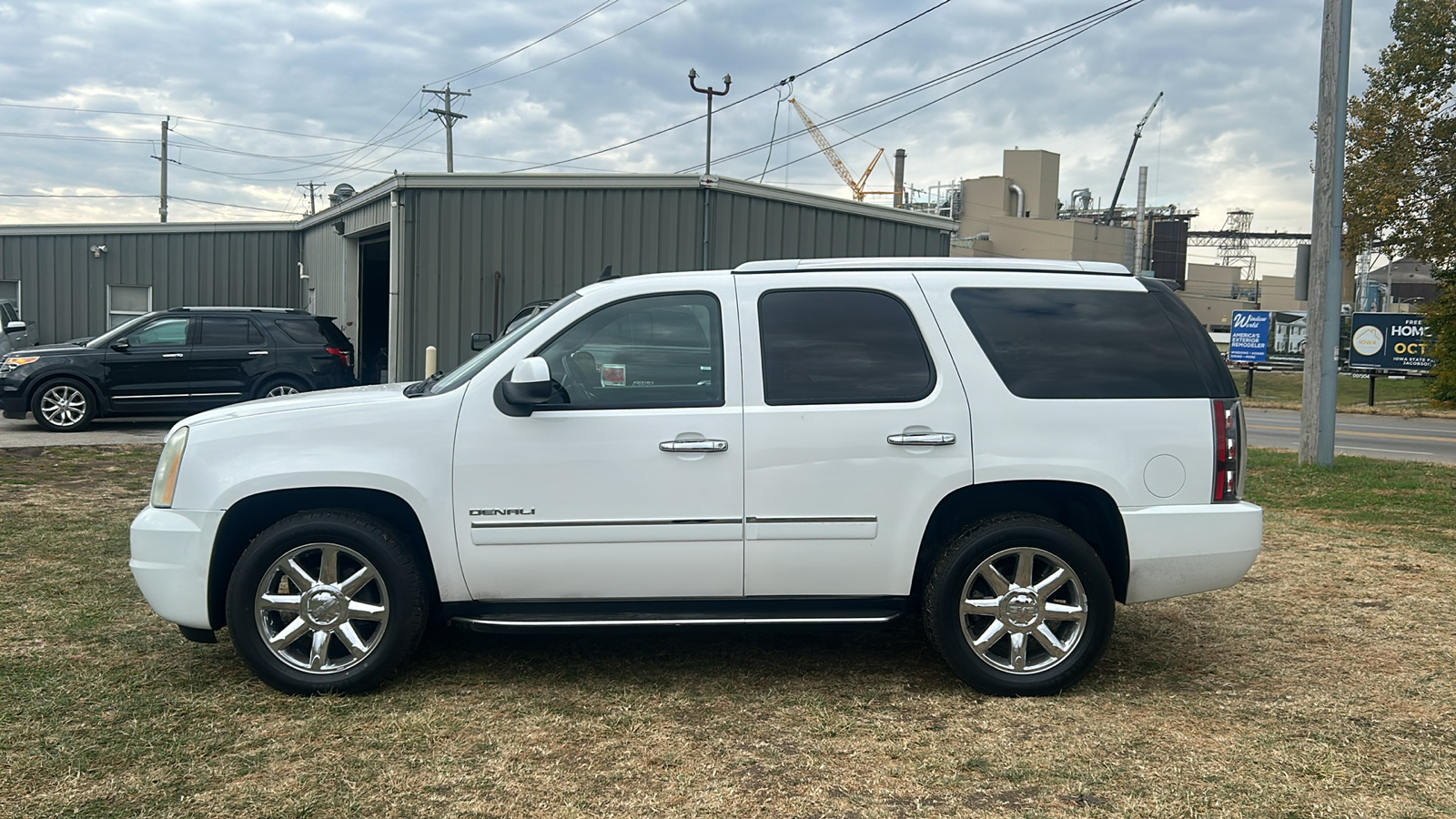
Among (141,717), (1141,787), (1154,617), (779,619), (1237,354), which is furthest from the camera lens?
(1237,354)

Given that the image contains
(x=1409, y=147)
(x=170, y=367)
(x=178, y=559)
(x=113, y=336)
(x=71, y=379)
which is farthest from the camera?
(x=1409, y=147)

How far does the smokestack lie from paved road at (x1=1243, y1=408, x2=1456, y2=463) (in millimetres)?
70527

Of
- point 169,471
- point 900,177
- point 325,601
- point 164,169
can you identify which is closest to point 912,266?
point 325,601

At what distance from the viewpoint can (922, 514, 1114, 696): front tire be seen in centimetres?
459

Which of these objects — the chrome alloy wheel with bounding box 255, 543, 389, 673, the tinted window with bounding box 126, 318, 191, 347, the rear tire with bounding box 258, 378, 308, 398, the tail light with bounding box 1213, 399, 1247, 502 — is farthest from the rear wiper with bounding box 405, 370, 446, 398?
the tinted window with bounding box 126, 318, 191, 347

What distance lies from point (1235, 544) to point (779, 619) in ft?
6.32

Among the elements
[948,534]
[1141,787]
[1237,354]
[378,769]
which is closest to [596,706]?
[378,769]

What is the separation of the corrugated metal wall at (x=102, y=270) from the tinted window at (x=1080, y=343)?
917 inches

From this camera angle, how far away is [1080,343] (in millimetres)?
4742

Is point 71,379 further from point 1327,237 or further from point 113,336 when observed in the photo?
point 1327,237

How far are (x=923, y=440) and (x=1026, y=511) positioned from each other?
0.66m

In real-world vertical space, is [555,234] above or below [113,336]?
above

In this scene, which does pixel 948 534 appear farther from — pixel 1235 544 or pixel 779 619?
pixel 1235 544

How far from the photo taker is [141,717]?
4.28 m
